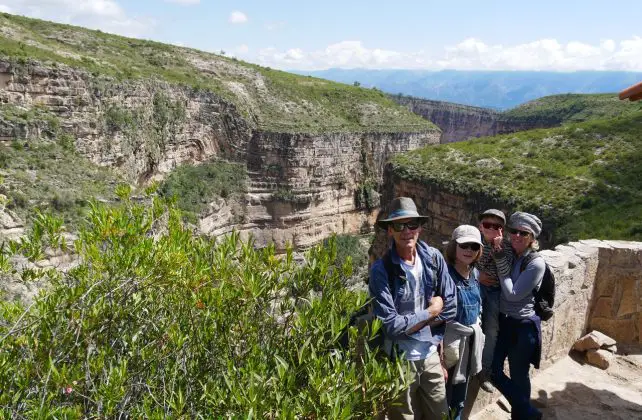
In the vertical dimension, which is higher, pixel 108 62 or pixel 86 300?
pixel 108 62

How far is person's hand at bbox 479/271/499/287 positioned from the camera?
4203 millimetres

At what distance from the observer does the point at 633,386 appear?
532 centimetres

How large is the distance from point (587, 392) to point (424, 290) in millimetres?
3226

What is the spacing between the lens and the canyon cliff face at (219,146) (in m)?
24.1

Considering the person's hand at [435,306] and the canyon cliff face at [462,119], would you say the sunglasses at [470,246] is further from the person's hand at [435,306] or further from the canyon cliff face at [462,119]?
the canyon cliff face at [462,119]

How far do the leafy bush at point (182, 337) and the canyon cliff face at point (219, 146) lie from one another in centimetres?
2092

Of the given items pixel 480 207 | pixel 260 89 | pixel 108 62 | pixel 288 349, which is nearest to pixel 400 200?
pixel 288 349

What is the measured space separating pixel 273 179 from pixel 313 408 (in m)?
35.8

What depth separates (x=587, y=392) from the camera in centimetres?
512

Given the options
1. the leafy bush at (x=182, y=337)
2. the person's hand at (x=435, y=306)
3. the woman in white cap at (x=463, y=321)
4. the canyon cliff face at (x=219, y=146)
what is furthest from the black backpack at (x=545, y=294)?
the canyon cliff face at (x=219, y=146)

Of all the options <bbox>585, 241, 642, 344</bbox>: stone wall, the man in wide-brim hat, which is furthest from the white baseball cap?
<bbox>585, 241, 642, 344</bbox>: stone wall

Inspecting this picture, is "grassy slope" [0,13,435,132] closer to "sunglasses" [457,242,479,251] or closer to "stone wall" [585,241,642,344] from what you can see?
"sunglasses" [457,242,479,251]

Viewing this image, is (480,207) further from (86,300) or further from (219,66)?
(219,66)

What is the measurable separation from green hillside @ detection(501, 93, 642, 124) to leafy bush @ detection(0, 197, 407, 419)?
4648cm
